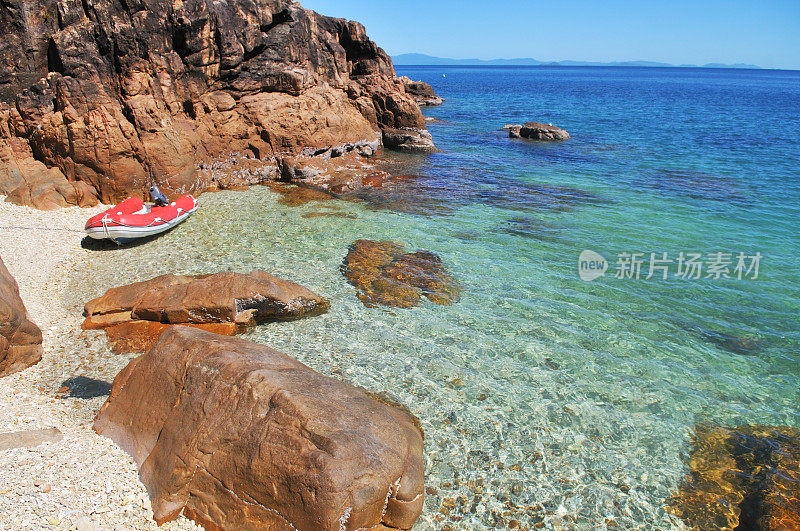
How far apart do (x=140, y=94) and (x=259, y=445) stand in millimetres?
15914

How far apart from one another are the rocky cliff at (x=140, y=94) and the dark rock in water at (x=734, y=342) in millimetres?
16200

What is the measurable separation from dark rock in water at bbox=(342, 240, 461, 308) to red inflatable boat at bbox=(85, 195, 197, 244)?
530cm

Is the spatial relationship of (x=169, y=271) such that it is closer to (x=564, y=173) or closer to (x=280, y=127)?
(x=280, y=127)

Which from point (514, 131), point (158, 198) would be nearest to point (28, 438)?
point (158, 198)

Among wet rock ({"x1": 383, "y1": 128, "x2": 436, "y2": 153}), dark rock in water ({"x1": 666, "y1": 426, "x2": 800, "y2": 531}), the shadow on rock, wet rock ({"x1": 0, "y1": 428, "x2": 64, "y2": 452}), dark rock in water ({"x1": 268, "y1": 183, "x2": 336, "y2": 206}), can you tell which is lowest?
dark rock in water ({"x1": 666, "y1": 426, "x2": 800, "y2": 531})

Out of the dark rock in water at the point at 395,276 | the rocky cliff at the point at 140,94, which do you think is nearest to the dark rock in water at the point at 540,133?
the rocky cliff at the point at 140,94

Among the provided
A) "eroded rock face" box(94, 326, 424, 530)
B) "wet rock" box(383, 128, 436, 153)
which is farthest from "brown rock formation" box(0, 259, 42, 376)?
"wet rock" box(383, 128, 436, 153)

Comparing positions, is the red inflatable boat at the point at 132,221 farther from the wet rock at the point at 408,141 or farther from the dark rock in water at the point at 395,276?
the wet rock at the point at 408,141

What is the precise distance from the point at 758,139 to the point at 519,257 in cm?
3123

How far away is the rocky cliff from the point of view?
1516 centimetres

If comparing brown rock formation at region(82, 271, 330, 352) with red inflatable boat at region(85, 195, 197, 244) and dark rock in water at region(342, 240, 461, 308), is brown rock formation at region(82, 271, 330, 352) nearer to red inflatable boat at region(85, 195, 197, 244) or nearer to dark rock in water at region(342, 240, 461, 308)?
dark rock in water at region(342, 240, 461, 308)

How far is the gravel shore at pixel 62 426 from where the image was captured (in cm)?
465

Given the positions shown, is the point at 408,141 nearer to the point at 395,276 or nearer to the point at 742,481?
the point at 395,276

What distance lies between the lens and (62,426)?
6.16 meters
